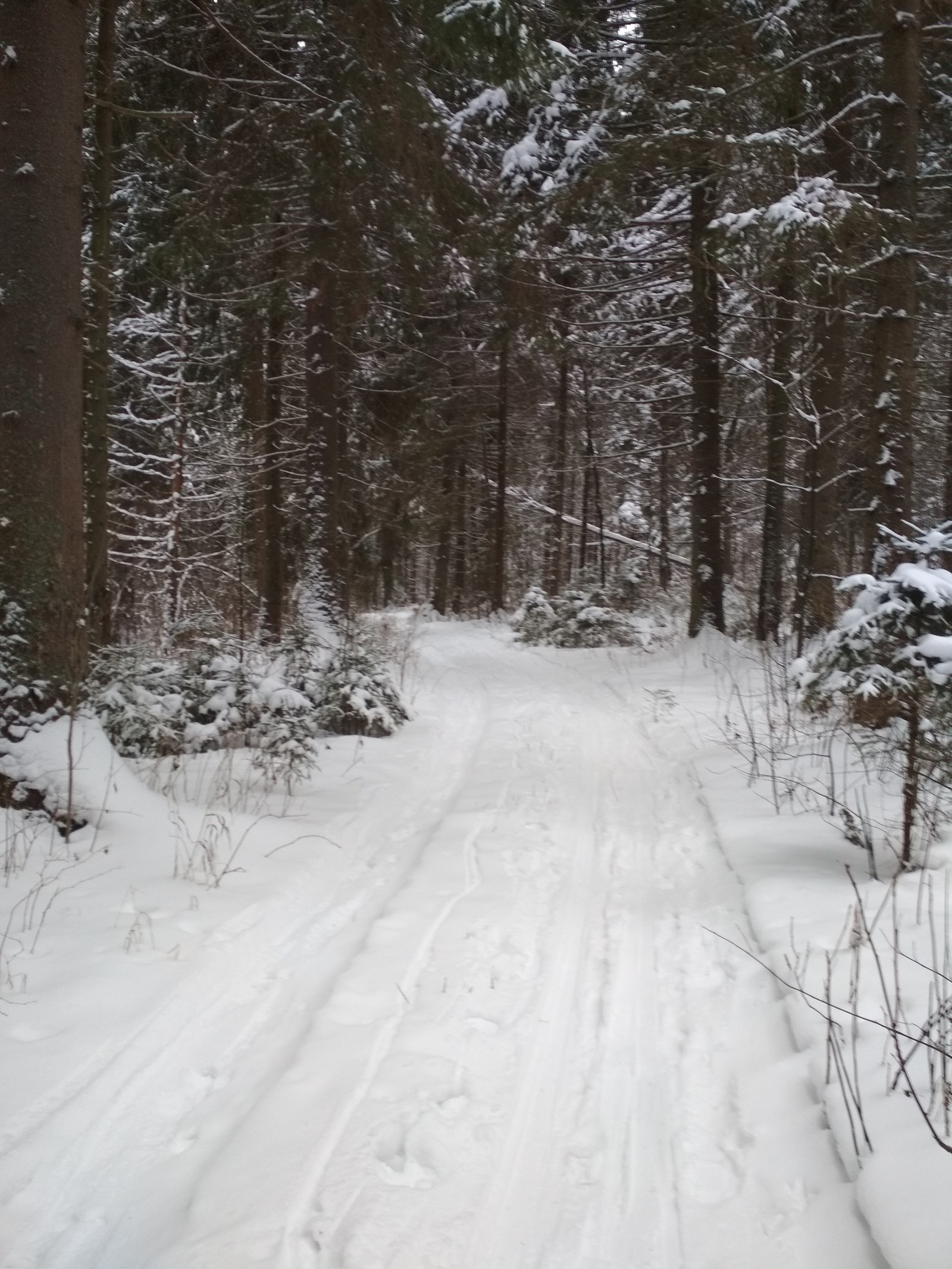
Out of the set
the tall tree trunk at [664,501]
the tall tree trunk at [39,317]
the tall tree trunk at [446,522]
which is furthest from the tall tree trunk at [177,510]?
the tall tree trunk at [664,501]

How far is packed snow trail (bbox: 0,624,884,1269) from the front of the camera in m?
2.27

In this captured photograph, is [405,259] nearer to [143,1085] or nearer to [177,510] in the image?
[177,510]

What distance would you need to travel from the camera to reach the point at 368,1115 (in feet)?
8.98

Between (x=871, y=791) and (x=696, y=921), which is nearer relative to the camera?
(x=696, y=921)

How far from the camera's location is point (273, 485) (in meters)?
14.7

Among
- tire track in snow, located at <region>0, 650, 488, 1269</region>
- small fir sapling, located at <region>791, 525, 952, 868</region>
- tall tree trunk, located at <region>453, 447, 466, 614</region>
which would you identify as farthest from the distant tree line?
tall tree trunk, located at <region>453, 447, 466, 614</region>

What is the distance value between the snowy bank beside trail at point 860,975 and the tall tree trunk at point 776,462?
7511 millimetres

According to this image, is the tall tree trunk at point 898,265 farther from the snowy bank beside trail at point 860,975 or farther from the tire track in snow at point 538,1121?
the tire track in snow at point 538,1121

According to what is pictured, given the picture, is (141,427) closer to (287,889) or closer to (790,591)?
(287,889)

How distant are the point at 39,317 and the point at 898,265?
7.02 m

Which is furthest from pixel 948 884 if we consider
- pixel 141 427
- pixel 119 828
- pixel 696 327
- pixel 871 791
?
pixel 141 427

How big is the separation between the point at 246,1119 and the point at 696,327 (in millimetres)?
13179

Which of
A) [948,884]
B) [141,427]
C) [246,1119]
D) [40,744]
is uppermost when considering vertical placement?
[141,427]

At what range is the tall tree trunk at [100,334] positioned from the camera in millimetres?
8484
